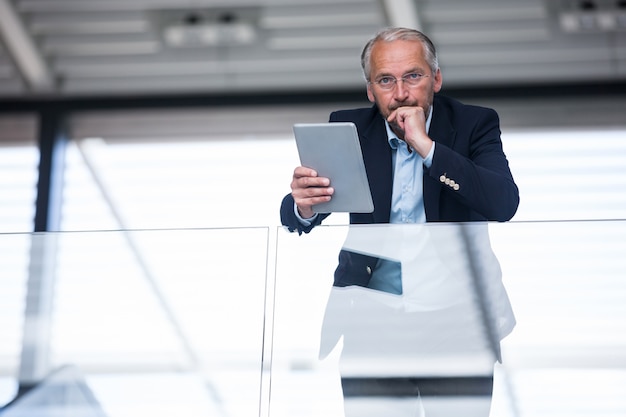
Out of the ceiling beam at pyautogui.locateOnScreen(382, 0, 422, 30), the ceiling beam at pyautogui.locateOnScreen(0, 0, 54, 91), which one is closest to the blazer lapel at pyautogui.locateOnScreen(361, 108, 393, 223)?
the ceiling beam at pyautogui.locateOnScreen(382, 0, 422, 30)

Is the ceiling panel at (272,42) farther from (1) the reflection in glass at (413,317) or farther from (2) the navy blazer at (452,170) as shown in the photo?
(1) the reflection in glass at (413,317)

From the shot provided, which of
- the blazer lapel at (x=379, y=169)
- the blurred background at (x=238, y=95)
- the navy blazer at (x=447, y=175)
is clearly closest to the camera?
the navy blazer at (x=447, y=175)

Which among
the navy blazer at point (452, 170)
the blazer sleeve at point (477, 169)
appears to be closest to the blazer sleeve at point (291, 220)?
the navy blazer at point (452, 170)

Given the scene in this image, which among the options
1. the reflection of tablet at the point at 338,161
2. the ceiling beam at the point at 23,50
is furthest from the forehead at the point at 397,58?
the ceiling beam at the point at 23,50

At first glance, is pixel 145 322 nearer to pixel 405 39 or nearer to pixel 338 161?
pixel 338 161

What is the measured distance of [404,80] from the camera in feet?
8.75

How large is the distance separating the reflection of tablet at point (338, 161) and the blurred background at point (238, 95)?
154 inches

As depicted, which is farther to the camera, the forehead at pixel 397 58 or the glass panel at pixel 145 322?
the forehead at pixel 397 58

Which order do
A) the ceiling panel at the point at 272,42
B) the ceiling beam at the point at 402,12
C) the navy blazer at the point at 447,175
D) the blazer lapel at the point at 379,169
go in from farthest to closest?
the ceiling panel at the point at 272,42 → the ceiling beam at the point at 402,12 → the blazer lapel at the point at 379,169 → the navy blazer at the point at 447,175

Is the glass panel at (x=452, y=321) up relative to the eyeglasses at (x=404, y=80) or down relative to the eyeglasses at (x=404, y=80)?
down

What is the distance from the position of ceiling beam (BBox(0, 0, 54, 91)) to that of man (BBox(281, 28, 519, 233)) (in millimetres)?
4303

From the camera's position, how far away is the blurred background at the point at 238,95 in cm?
652

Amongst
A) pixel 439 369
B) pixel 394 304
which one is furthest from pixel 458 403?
pixel 394 304

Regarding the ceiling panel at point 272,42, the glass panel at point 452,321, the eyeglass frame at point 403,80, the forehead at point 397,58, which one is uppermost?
the ceiling panel at point 272,42
